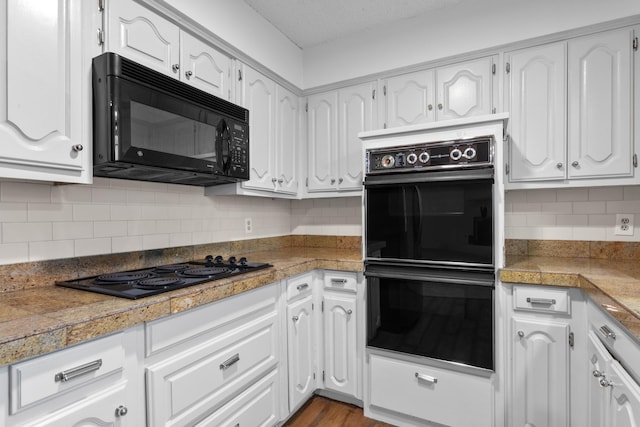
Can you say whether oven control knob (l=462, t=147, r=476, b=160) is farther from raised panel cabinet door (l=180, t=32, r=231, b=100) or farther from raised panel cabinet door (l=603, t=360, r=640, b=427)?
raised panel cabinet door (l=180, t=32, r=231, b=100)

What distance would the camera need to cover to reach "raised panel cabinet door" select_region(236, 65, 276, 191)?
2132 mm

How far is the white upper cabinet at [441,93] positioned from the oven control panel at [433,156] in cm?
44

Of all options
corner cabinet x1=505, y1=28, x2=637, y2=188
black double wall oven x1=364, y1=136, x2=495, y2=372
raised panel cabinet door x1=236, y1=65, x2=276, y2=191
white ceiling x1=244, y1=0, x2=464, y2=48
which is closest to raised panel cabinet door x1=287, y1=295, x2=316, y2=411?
black double wall oven x1=364, y1=136, x2=495, y2=372

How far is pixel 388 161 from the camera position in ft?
6.58

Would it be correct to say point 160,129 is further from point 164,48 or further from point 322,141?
point 322,141

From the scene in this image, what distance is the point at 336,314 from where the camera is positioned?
7.10ft

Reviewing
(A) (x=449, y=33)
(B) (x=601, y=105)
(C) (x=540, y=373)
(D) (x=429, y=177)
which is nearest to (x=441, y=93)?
(A) (x=449, y=33)

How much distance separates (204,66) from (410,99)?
1.34 m

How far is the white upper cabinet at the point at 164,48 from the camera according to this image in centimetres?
139

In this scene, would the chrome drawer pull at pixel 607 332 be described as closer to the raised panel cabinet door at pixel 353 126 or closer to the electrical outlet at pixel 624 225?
the electrical outlet at pixel 624 225

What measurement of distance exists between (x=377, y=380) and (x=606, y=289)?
4.21 ft

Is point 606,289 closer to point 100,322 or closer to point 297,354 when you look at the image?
point 297,354

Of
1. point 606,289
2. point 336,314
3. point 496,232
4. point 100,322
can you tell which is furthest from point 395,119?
point 100,322

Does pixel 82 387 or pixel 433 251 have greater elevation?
pixel 433 251
